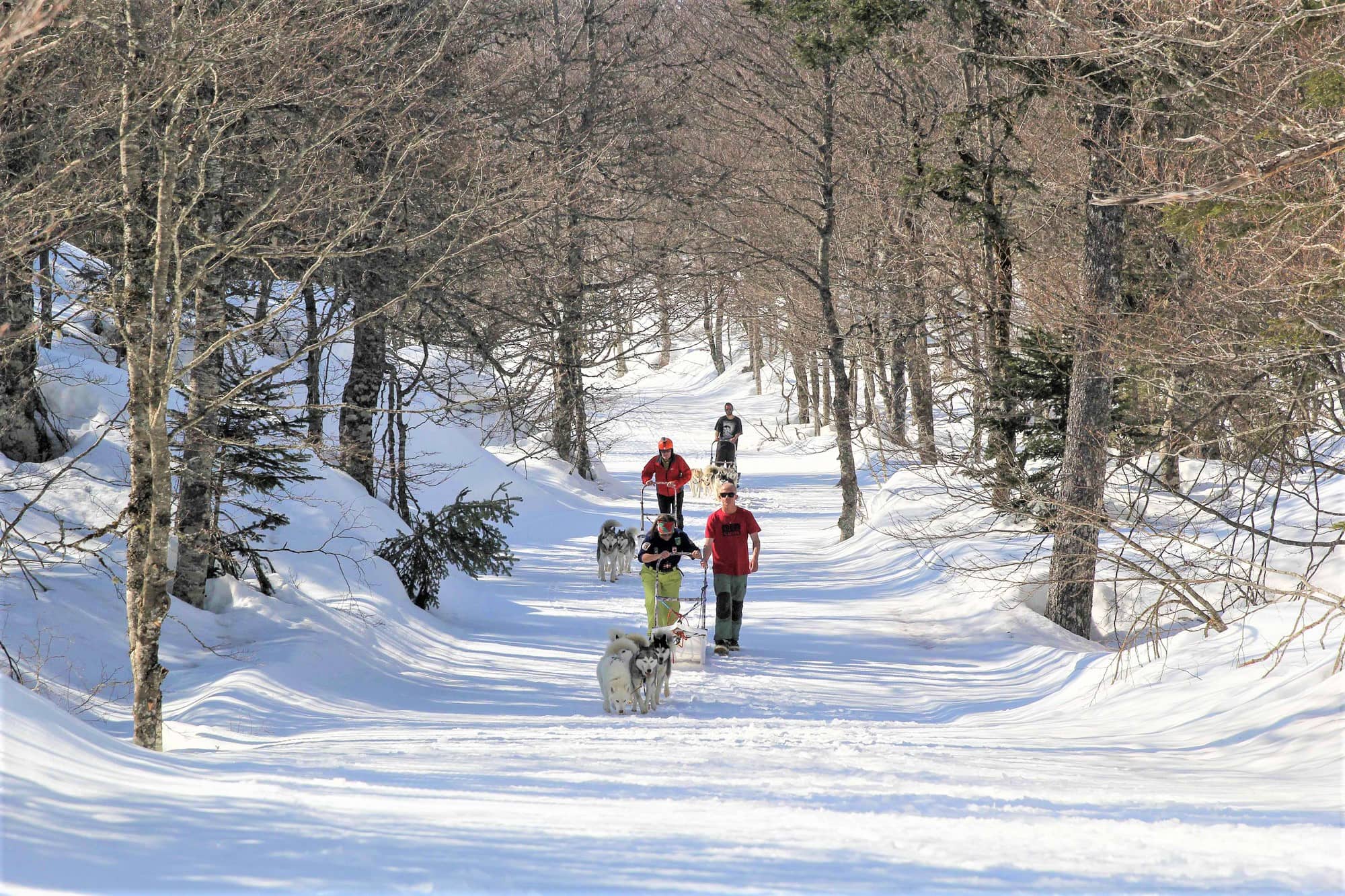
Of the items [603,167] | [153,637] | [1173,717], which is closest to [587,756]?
[153,637]

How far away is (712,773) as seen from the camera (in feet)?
19.0

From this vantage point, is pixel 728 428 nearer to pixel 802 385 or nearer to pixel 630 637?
pixel 802 385

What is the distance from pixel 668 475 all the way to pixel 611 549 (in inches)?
61.0

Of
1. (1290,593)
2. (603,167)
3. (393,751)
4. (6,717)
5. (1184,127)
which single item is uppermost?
(603,167)

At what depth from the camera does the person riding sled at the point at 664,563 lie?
10.8 metres

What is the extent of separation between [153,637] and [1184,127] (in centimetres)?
1030

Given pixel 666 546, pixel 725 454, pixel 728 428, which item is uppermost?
pixel 728 428

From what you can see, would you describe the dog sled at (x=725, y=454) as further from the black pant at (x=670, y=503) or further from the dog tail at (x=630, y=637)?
the dog tail at (x=630, y=637)

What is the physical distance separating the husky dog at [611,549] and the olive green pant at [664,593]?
4913mm

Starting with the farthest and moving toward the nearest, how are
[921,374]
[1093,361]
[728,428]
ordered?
[728,428]
[921,374]
[1093,361]

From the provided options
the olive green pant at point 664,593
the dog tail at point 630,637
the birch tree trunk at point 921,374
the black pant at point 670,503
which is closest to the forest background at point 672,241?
the birch tree trunk at point 921,374

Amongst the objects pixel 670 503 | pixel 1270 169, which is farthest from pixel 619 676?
pixel 670 503

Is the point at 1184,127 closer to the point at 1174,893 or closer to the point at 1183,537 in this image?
the point at 1183,537

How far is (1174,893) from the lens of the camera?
12.1ft
